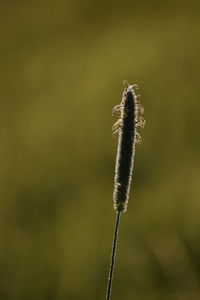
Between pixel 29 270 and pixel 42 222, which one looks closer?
pixel 29 270

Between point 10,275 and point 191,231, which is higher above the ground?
point 191,231

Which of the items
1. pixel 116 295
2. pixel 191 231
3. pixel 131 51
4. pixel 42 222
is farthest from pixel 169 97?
pixel 116 295

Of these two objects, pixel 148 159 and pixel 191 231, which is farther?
pixel 148 159

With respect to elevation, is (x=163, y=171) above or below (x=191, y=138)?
below

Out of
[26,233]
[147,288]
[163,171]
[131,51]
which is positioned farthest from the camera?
[131,51]

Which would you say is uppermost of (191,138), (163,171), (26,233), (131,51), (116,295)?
(131,51)

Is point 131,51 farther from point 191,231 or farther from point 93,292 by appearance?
point 93,292

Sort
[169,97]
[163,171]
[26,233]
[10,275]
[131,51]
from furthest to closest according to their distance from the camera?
[131,51]
[169,97]
[163,171]
[26,233]
[10,275]

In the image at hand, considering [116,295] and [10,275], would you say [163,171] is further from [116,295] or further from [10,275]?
[10,275]

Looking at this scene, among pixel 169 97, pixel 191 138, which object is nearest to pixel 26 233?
pixel 191 138
